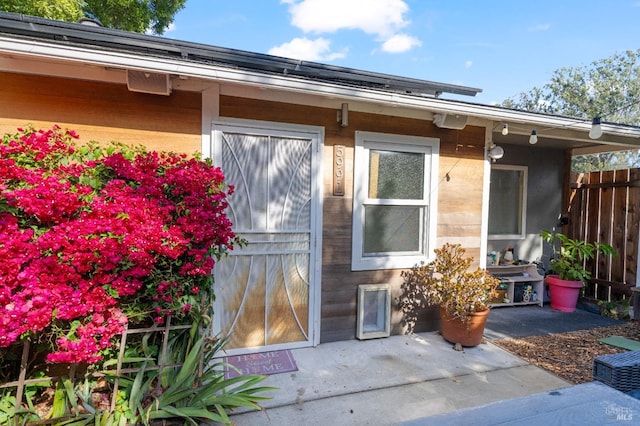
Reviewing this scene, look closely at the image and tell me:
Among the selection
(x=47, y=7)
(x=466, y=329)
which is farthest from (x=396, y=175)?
(x=47, y=7)

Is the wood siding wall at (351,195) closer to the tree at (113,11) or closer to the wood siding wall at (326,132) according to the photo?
the wood siding wall at (326,132)

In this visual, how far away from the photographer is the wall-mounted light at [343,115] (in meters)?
3.46

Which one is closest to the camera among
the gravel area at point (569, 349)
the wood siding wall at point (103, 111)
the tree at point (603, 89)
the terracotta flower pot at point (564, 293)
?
the wood siding wall at point (103, 111)

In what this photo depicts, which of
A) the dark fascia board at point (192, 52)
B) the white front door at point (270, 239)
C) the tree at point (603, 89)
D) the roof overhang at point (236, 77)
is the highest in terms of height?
the tree at point (603, 89)

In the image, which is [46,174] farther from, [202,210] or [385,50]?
[385,50]

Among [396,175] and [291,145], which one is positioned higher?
[291,145]

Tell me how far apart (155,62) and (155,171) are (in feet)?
2.63

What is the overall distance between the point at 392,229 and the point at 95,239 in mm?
2778

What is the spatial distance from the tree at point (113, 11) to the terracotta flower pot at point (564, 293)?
32.1ft

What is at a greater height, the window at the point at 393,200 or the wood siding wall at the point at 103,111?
the wood siding wall at the point at 103,111

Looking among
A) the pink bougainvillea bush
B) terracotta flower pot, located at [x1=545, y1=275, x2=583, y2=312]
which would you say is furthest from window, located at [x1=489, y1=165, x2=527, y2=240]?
the pink bougainvillea bush

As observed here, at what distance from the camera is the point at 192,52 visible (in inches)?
137

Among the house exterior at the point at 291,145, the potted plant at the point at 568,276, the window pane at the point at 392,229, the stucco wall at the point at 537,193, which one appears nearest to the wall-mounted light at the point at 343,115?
the house exterior at the point at 291,145

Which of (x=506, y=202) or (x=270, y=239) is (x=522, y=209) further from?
(x=270, y=239)
